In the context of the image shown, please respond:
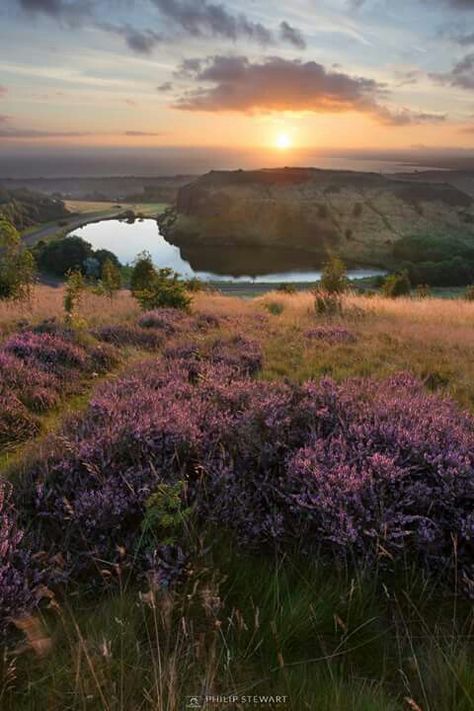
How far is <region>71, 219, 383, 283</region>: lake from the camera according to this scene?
107 meters

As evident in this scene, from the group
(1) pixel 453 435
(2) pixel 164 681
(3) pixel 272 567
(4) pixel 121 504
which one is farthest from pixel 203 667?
(1) pixel 453 435

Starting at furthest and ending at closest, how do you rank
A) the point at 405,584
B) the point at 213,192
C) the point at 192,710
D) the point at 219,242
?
the point at 213,192 → the point at 219,242 → the point at 405,584 → the point at 192,710

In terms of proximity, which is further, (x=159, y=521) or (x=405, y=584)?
(x=159, y=521)

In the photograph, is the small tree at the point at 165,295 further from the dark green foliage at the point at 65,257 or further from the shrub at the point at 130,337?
the dark green foliage at the point at 65,257

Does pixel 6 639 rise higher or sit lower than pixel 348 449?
lower

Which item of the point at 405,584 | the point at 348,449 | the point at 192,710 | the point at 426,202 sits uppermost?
the point at 426,202

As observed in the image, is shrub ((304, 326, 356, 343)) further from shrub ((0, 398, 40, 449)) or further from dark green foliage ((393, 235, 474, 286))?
dark green foliage ((393, 235, 474, 286))

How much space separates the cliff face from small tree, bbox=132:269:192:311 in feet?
378

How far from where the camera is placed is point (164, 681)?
2.07 meters

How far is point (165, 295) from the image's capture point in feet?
53.1

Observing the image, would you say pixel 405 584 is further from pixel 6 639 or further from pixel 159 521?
pixel 6 639

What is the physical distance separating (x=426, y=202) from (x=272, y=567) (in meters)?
188

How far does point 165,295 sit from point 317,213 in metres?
156

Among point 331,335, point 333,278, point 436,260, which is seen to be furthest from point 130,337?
point 436,260
